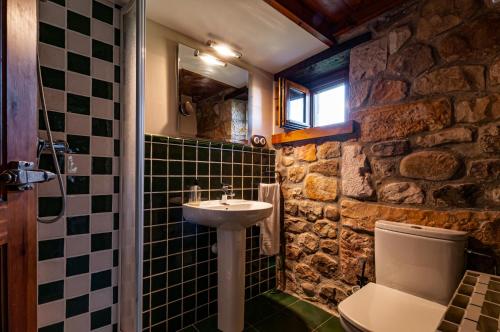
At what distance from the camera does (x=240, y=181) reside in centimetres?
192

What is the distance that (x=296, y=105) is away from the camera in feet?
7.43

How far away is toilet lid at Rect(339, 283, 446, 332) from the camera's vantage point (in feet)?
3.16

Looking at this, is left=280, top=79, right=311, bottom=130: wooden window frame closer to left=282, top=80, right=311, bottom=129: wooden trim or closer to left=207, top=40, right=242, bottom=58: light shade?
left=282, top=80, right=311, bottom=129: wooden trim

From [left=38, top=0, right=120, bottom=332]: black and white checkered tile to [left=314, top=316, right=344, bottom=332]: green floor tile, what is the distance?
53.3 inches

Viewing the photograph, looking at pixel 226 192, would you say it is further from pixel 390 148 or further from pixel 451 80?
pixel 451 80

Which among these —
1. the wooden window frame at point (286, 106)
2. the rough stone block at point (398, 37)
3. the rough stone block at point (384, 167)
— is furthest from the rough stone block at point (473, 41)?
the wooden window frame at point (286, 106)

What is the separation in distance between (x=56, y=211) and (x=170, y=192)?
0.59 metres

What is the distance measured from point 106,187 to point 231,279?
3.20 feet

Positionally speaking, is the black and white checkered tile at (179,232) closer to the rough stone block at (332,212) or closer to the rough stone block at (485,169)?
the rough stone block at (332,212)

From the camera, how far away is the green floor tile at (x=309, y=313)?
5.38ft

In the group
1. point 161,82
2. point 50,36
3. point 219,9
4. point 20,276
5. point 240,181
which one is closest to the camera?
point 20,276

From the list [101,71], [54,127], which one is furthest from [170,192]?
[101,71]

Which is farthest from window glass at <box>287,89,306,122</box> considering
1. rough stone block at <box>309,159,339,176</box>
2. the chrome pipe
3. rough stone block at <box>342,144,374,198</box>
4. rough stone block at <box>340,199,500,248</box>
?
the chrome pipe

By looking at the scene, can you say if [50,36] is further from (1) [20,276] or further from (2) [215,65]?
(1) [20,276]
